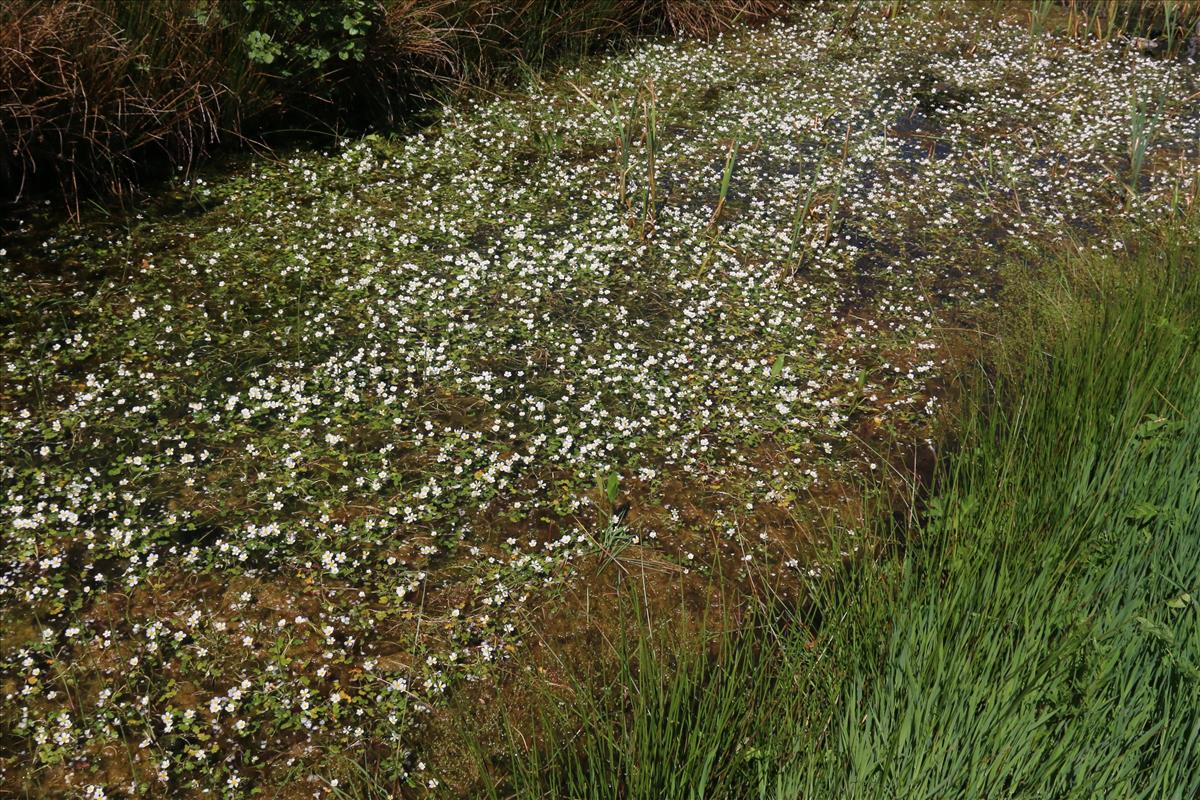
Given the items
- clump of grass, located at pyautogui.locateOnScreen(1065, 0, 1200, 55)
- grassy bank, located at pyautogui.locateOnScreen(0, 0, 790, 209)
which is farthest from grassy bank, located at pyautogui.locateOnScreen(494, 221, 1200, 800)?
clump of grass, located at pyautogui.locateOnScreen(1065, 0, 1200, 55)

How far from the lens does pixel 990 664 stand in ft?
7.84

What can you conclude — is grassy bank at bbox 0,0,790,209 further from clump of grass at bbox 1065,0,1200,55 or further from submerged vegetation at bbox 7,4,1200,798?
clump of grass at bbox 1065,0,1200,55

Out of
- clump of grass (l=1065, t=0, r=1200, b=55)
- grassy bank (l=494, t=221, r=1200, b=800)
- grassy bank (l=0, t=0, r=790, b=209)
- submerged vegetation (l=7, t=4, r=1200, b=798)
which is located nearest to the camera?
grassy bank (l=494, t=221, r=1200, b=800)

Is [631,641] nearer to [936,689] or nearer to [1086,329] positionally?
[936,689]

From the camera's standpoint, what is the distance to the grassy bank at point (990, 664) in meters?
2.26

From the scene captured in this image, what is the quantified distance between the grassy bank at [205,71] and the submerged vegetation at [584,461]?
302 millimetres

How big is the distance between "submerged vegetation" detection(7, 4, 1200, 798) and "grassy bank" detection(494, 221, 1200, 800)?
2 cm

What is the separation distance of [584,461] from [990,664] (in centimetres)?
175

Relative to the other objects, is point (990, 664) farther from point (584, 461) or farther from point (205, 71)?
point (205, 71)

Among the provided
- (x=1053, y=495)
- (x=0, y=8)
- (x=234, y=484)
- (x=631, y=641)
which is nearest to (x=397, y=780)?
(x=631, y=641)

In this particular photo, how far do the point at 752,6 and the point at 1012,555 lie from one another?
19.3 ft

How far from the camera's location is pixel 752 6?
25.0ft

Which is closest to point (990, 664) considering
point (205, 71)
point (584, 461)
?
point (584, 461)

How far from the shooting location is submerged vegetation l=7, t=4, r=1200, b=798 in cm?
253
